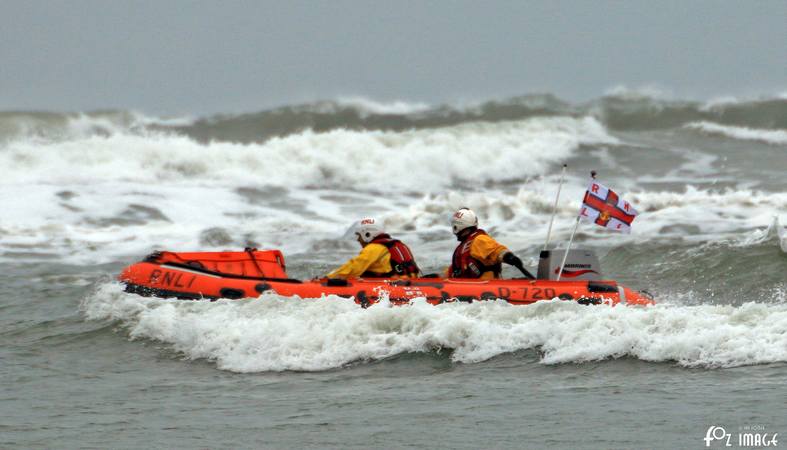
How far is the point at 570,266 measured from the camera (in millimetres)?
12227

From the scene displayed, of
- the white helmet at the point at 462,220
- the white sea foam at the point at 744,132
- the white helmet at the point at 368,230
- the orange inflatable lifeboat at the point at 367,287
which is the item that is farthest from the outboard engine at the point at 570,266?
the white sea foam at the point at 744,132

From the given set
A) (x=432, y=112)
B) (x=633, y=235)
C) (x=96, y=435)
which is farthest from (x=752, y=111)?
(x=96, y=435)

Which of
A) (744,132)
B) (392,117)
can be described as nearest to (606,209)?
(392,117)

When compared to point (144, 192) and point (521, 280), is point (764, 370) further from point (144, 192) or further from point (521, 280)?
point (144, 192)

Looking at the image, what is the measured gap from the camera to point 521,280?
11.9 meters

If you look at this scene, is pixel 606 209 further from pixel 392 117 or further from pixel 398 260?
pixel 392 117

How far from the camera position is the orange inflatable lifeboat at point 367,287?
1166cm

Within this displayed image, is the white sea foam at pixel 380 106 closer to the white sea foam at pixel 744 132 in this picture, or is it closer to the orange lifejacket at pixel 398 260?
the white sea foam at pixel 744 132

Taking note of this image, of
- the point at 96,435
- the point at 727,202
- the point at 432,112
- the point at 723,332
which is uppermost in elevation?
the point at 432,112

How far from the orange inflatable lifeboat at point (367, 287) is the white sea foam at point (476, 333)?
404 mm

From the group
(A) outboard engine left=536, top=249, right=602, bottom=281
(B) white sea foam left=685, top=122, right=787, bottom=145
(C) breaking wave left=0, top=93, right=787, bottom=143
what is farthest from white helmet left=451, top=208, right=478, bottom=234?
(B) white sea foam left=685, top=122, right=787, bottom=145

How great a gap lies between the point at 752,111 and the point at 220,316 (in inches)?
1011

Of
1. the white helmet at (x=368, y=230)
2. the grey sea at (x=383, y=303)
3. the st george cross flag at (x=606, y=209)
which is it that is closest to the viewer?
the grey sea at (x=383, y=303)

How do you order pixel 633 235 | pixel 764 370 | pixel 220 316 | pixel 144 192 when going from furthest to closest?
pixel 144 192 < pixel 633 235 < pixel 220 316 < pixel 764 370
